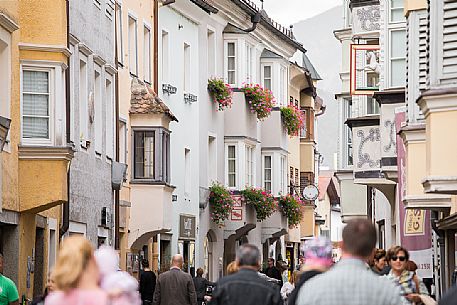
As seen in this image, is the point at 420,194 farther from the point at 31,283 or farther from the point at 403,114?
the point at 31,283

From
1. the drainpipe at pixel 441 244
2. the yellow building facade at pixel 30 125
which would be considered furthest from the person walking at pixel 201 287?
the yellow building facade at pixel 30 125

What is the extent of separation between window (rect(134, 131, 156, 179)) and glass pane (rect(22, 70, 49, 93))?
1219cm

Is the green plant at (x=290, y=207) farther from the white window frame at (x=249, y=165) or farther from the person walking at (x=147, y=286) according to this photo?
the person walking at (x=147, y=286)

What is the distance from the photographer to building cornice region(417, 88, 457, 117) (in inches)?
753

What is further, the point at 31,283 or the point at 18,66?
the point at 31,283

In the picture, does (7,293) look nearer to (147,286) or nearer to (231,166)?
(147,286)

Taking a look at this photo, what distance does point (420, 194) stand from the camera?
79.8ft

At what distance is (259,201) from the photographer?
50.3 m

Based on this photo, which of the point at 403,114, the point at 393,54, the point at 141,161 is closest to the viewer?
the point at 403,114

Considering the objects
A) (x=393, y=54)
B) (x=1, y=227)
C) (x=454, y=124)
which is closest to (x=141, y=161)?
(x=393, y=54)

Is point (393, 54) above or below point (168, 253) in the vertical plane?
above

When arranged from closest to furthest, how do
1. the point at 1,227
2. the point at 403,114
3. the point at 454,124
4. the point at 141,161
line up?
the point at 454,124, the point at 1,227, the point at 403,114, the point at 141,161

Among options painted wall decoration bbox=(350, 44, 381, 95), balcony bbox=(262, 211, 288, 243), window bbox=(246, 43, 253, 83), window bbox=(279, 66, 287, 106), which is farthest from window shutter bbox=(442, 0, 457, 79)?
window bbox=(279, 66, 287, 106)

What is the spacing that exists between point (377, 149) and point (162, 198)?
574 centimetres
